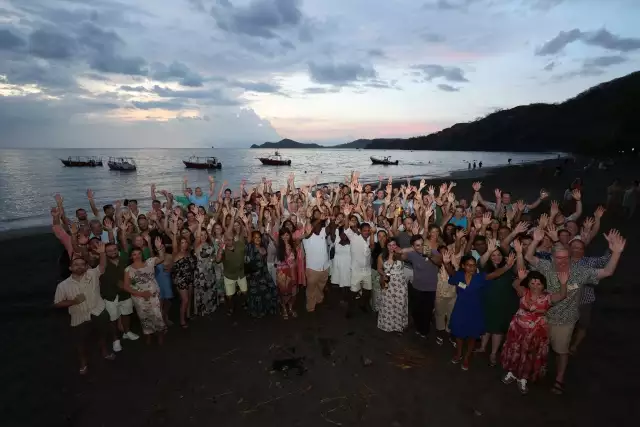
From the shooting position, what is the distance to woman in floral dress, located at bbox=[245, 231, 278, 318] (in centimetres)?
666

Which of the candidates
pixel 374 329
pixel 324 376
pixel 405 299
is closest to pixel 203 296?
pixel 324 376

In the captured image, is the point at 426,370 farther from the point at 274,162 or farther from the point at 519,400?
the point at 274,162

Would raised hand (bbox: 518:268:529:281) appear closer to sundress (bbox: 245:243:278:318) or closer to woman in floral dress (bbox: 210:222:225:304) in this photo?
sundress (bbox: 245:243:278:318)

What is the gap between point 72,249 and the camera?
5.99m

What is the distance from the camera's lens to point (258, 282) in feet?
22.6

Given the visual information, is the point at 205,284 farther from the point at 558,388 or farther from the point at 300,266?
the point at 558,388

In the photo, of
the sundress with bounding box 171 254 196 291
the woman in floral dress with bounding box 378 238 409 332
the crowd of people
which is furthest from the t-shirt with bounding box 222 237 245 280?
the woman in floral dress with bounding box 378 238 409 332

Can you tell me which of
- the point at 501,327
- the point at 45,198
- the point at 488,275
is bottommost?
the point at 45,198

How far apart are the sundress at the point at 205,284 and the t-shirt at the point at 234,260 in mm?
298

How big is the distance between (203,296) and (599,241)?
13.5m

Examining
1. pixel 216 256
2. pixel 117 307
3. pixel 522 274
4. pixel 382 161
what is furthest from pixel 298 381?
pixel 382 161

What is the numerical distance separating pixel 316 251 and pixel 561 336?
407 cm

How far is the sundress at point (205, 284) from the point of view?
661 centimetres

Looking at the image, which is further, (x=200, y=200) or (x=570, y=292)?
(x=200, y=200)
